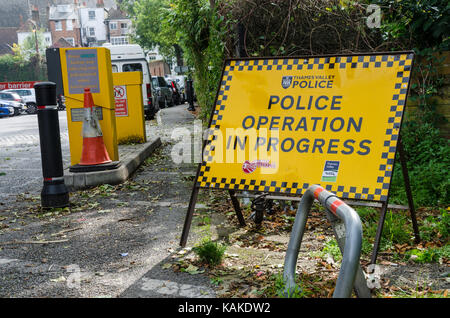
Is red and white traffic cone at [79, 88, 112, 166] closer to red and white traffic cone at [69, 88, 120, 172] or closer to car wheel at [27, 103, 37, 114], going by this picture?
red and white traffic cone at [69, 88, 120, 172]

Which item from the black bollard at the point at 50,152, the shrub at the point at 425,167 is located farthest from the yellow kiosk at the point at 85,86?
the shrub at the point at 425,167

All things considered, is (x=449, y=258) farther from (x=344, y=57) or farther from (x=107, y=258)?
(x=107, y=258)

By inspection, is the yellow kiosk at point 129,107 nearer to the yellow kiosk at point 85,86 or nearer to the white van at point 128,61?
the yellow kiosk at point 85,86

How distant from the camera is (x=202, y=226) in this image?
4.88 m

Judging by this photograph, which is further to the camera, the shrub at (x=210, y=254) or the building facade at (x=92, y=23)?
the building facade at (x=92, y=23)

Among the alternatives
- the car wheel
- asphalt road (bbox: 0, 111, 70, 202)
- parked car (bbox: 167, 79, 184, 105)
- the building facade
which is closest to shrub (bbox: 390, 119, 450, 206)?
asphalt road (bbox: 0, 111, 70, 202)

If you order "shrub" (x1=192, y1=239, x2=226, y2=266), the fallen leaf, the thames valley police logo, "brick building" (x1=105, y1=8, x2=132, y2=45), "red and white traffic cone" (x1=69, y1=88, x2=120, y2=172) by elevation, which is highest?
"brick building" (x1=105, y1=8, x2=132, y2=45)

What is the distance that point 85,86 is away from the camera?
716cm

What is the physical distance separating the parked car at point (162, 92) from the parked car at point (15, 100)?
30.1 ft

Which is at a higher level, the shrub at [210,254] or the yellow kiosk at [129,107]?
the yellow kiosk at [129,107]

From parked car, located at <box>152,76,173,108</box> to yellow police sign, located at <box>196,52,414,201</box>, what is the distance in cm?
2169

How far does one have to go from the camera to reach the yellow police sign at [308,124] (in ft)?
11.9

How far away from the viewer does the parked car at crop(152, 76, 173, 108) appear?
26.0 meters
